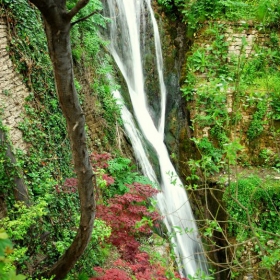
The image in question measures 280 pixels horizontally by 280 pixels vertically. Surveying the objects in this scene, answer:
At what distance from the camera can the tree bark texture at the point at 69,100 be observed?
6.63 ft

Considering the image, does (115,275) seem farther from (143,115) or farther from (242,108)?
(242,108)

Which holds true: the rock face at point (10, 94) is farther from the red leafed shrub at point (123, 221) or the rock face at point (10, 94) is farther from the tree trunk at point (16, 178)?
the red leafed shrub at point (123, 221)

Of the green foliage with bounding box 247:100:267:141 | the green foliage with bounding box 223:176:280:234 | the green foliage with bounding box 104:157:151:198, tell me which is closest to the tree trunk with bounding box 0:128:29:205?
the green foliage with bounding box 104:157:151:198

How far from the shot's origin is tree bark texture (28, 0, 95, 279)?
202 cm

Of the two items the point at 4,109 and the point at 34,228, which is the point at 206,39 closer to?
the point at 4,109

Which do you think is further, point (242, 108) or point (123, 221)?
point (242, 108)

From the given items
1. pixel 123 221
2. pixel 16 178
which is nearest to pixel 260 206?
pixel 123 221

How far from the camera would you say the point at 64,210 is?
4480 millimetres

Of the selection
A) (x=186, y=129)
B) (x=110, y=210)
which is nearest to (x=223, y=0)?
(x=186, y=129)

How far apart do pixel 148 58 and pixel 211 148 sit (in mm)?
3062

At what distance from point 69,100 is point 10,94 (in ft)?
7.72

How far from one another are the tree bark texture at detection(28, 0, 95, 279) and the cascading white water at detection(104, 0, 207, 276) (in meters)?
3.68

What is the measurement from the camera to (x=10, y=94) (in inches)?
171

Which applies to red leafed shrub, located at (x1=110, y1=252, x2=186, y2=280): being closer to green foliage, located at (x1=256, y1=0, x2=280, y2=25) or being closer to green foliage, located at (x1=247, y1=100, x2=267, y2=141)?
green foliage, located at (x1=247, y1=100, x2=267, y2=141)
